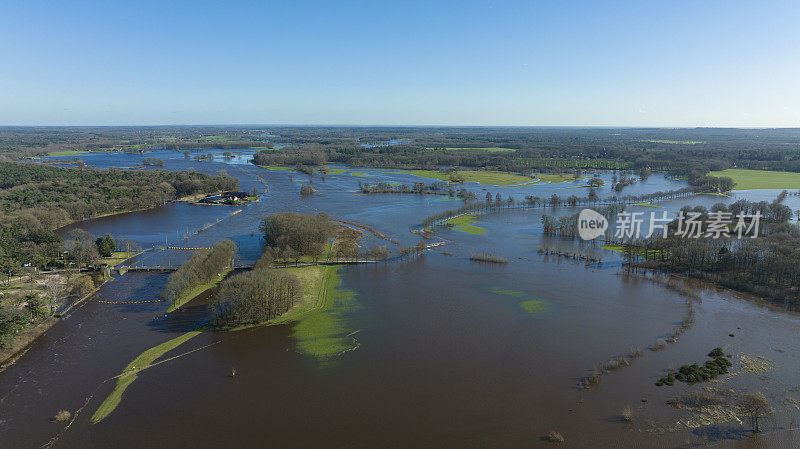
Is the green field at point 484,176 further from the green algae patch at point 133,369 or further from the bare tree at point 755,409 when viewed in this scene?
the green algae patch at point 133,369

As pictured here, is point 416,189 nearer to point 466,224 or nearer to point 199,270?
point 466,224

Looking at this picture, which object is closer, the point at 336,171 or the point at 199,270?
the point at 199,270

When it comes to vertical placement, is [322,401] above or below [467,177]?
below

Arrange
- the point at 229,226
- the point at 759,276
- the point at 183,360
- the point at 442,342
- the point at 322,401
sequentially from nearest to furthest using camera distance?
the point at 322,401
the point at 183,360
the point at 442,342
the point at 759,276
the point at 229,226

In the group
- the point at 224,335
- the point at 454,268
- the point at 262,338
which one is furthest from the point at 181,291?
the point at 454,268

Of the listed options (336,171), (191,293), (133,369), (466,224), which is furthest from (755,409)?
(336,171)

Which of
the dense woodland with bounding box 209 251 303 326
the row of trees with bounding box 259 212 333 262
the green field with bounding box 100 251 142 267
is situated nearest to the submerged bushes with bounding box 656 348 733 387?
the dense woodland with bounding box 209 251 303 326

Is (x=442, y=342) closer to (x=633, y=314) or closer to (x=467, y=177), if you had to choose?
(x=633, y=314)
